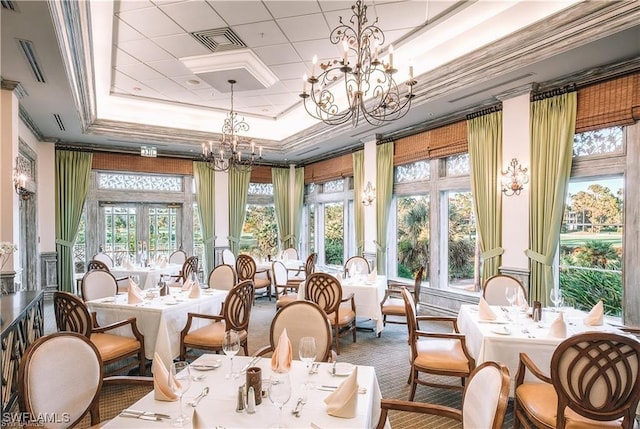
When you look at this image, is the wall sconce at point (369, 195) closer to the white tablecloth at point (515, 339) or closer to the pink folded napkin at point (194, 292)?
the pink folded napkin at point (194, 292)

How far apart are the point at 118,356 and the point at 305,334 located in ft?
6.48

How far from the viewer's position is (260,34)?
4.25 metres

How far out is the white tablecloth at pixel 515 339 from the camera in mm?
2898

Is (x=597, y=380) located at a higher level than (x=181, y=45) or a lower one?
lower

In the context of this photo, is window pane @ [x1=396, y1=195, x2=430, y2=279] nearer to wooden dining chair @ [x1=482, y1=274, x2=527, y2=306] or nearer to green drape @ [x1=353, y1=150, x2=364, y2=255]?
green drape @ [x1=353, y1=150, x2=364, y2=255]

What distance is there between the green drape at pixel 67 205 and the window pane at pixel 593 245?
876 cm

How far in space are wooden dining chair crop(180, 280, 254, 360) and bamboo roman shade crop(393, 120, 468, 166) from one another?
3874 millimetres

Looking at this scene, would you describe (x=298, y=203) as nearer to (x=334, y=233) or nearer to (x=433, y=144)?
(x=334, y=233)

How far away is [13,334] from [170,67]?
3787 mm

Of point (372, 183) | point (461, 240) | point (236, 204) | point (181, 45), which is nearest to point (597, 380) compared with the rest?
point (461, 240)

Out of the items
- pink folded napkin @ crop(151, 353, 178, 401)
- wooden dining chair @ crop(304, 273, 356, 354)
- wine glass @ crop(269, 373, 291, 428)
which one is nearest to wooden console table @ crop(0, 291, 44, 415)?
pink folded napkin @ crop(151, 353, 178, 401)

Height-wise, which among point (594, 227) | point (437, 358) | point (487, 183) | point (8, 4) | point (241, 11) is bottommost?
point (437, 358)

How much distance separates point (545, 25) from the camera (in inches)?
142

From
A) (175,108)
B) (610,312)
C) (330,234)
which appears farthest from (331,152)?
(610,312)
